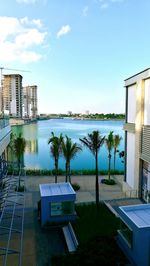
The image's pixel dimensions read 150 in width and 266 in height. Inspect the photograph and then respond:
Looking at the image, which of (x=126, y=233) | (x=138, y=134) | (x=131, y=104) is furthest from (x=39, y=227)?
(x=131, y=104)

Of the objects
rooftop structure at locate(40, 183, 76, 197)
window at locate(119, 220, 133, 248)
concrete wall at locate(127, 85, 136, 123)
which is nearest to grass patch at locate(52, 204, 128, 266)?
window at locate(119, 220, 133, 248)

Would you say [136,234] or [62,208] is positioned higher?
[136,234]

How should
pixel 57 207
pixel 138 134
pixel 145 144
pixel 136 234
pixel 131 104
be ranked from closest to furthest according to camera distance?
pixel 136 234 → pixel 57 207 → pixel 145 144 → pixel 138 134 → pixel 131 104

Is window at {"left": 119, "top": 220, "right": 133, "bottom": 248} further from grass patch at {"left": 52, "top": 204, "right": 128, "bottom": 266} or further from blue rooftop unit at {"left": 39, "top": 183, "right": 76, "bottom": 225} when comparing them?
blue rooftop unit at {"left": 39, "top": 183, "right": 76, "bottom": 225}

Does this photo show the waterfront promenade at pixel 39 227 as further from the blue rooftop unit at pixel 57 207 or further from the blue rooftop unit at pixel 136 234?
the blue rooftop unit at pixel 136 234

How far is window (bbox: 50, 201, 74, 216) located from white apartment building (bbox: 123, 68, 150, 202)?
15.1ft

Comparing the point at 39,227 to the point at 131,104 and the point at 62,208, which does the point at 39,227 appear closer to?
the point at 62,208

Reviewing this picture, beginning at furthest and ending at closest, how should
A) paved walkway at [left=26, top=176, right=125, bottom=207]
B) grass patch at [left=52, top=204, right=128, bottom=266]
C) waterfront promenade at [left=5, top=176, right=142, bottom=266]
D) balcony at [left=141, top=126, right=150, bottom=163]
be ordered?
paved walkway at [left=26, top=176, right=125, bottom=207] < balcony at [left=141, top=126, right=150, bottom=163] < waterfront promenade at [left=5, top=176, right=142, bottom=266] < grass patch at [left=52, top=204, right=128, bottom=266]

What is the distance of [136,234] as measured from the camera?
30.8 feet

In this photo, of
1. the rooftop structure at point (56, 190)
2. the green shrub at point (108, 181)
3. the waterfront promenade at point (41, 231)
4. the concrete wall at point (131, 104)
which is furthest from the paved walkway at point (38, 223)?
the concrete wall at point (131, 104)

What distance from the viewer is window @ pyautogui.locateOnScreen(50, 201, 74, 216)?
14557 millimetres

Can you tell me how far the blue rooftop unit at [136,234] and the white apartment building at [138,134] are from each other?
16.0 feet

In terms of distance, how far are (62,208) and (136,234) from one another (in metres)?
6.14

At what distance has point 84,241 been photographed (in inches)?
448
